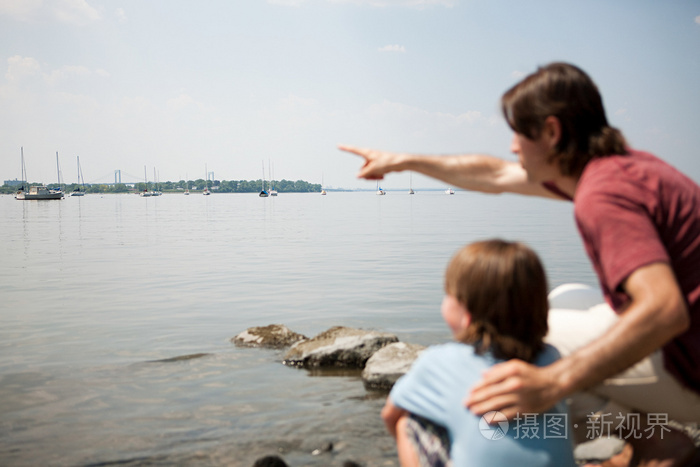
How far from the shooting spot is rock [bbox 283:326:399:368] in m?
7.29

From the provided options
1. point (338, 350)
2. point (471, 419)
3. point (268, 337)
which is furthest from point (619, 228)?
point (268, 337)

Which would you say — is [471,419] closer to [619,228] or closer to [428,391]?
[428,391]

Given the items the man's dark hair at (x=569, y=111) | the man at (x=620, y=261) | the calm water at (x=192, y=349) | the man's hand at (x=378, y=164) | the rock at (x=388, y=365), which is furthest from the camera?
the rock at (x=388, y=365)

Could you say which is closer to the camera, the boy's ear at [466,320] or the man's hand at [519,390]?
the man's hand at [519,390]

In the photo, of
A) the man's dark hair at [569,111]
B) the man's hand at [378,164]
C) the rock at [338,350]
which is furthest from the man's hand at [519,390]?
the rock at [338,350]

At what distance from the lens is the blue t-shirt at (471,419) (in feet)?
7.36

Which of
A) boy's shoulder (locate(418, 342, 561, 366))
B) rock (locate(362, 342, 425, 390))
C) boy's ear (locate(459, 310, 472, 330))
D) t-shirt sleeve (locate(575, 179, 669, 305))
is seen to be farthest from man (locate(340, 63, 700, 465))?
rock (locate(362, 342, 425, 390))

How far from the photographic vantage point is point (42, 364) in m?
7.71

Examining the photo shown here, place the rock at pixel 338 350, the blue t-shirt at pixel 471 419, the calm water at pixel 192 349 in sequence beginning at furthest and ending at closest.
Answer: the rock at pixel 338 350 < the calm water at pixel 192 349 < the blue t-shirt at pixel 471 419

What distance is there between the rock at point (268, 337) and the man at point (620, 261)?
6087 millimetres

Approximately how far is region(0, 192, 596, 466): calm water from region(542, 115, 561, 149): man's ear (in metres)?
2.75

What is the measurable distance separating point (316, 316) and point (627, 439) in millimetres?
8258

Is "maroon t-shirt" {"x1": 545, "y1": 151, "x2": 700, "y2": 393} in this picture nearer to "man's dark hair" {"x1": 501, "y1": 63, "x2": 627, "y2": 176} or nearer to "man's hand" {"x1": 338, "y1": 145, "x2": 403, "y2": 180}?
"man's dark hair" {"x1": 501, "y1": 63, "x2": 627, "y2": 176}

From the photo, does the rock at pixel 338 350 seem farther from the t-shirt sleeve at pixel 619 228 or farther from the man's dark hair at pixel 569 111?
the t-shirt sleeve at pixel 619 228
